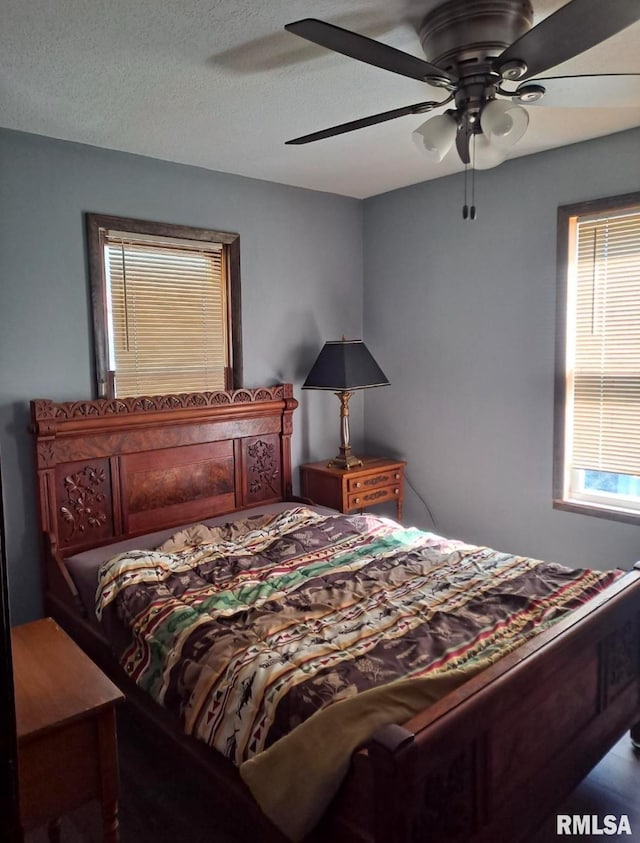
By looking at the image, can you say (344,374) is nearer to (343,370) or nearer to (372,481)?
(343,370)

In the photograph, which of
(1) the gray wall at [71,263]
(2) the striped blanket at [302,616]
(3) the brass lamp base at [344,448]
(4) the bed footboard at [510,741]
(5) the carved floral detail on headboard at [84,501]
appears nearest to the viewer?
(4) the bed footboard at [510,741]

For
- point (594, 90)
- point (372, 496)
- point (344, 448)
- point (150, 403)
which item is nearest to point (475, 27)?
point (594, 90)

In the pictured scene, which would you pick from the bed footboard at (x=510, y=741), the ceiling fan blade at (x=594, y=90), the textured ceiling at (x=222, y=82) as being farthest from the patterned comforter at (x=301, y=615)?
the textured ceiling at (x=222, y=82)

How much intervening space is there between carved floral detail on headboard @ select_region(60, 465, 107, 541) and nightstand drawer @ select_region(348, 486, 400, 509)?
1.40 m

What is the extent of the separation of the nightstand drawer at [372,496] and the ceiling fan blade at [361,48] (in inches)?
93.3

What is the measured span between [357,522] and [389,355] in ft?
4.71

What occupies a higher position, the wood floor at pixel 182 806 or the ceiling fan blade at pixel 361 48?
the ceiling fan blade at pixel 361 48

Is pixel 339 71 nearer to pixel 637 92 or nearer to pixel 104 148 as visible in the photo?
pixel 637 92

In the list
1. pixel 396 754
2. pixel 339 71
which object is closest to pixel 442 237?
pixel 339 71

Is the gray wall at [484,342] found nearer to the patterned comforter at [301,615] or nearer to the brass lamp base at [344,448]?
the brass lamp base at [344,448]

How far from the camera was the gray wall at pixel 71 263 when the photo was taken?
2.69 metres

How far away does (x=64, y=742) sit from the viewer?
5.06ft

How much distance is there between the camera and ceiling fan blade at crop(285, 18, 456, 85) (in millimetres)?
1383

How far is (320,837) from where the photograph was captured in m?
1.45
